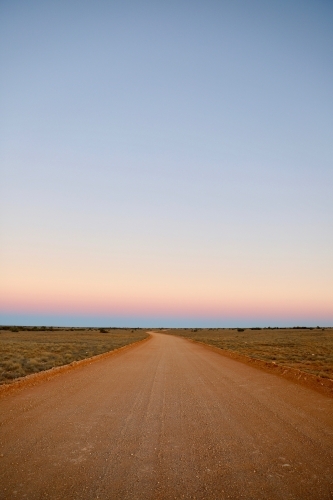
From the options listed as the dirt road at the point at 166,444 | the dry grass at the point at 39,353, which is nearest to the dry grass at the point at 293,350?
the dirt road at the point at 166,444

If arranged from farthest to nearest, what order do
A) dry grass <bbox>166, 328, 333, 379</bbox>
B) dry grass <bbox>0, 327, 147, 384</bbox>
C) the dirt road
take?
dry grass <bbox>166, 328, 333, 379</bbox>, dry grass <bbox>0, 327, 147, 384</bbox>, the dirt road

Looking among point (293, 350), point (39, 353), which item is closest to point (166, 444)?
point (39, 353)

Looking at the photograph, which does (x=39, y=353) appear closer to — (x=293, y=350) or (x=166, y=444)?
(x=166, y=444)

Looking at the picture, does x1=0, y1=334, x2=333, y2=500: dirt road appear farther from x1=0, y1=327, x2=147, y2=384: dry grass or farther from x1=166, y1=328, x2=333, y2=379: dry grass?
x1=166, y1=328, x2=333, y2=379: dry grass

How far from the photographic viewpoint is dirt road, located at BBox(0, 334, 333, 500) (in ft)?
13.9

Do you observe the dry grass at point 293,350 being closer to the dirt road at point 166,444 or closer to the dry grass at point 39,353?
the dirt road at point 166,444

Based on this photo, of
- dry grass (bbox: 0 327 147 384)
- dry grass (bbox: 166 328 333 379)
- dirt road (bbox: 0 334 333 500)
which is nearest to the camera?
dirt road (bbox: 0 334 333 500)

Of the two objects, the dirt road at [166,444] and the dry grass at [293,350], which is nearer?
the dirt road at [166,444]

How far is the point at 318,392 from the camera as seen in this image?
10328 mm

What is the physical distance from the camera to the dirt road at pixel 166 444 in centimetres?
424

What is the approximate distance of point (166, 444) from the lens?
5770mm

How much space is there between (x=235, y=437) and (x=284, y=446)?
3.05 ft

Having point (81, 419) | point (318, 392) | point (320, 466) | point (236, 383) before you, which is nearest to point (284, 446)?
point (320, 466)

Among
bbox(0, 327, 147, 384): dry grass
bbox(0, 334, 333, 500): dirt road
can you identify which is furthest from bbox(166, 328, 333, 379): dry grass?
bbox(0, 327, 147, 384): dry grass
